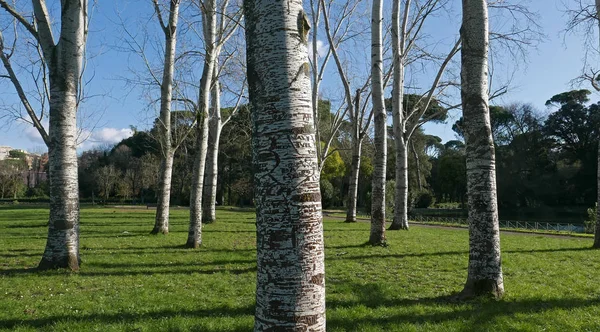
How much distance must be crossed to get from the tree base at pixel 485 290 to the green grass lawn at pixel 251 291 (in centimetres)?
16

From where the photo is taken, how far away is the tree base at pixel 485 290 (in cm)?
561

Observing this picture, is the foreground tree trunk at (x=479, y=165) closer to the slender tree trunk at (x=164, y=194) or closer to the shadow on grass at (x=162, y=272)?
the shadow on grass at (x=162, y=272)

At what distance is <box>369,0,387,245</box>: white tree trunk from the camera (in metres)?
11.6

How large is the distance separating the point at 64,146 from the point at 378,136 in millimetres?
7867

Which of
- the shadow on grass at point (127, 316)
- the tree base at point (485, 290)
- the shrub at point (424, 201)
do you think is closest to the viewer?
the shadow on grass at point (127, 316)

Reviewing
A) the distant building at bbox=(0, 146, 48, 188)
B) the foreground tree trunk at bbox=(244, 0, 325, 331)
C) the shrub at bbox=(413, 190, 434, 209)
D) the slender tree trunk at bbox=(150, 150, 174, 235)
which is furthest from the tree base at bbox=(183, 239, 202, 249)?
the distant building at bbox=(0, 146, 48, 188)

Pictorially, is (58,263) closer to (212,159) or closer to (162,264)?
(162,264)

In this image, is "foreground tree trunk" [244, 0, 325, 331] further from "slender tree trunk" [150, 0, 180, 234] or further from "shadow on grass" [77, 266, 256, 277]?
"slender tree trunk" [150, 0, 180, 234]

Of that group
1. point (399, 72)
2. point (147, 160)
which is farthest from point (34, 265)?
point (147, 160)

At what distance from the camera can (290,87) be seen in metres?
2.54

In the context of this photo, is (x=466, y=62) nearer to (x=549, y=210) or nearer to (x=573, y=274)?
(x=573, y=274)

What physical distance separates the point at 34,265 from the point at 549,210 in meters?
44.2

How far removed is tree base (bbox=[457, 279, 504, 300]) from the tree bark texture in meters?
6.92

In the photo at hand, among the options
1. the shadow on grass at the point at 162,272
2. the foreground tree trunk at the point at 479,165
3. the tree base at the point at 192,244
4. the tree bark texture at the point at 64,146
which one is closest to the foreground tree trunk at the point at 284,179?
the foreground tree trunk at the point at 479,165
